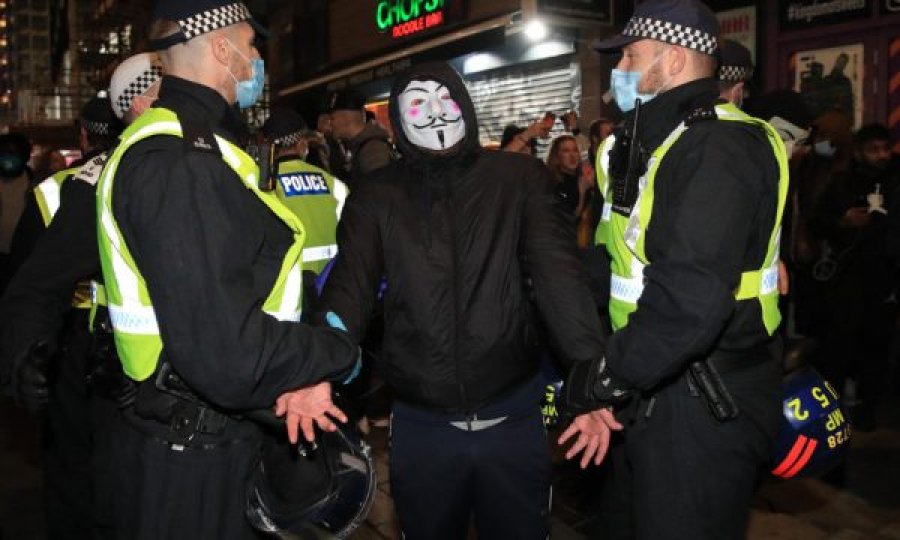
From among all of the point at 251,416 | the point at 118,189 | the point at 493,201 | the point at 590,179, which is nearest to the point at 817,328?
the point at 590,179

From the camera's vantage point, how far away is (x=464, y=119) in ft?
9.18

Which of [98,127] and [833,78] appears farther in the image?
[833,78]

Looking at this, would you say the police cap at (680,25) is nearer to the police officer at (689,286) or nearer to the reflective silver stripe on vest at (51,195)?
the police officer at (689,286)

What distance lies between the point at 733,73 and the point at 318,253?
266 cm

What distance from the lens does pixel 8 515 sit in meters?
4.65

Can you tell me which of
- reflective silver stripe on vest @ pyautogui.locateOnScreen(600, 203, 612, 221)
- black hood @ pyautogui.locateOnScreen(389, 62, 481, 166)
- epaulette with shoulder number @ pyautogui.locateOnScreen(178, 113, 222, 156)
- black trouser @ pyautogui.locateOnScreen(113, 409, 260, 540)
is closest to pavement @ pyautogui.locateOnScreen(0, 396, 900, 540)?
reflective silver stripe on vest @ pyautogui.locateOnScreen(600, 203, 612, 221)

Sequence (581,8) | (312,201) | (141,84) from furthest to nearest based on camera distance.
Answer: (581,8) < (312,201) < (141,84)

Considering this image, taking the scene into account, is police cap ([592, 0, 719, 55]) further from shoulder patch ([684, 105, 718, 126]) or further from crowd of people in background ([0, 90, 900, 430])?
crowd of people in background ([0, 90, 900, 430])

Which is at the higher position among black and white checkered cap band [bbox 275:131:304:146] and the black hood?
black and white checkered cap band [bbox 275:131:304:146]

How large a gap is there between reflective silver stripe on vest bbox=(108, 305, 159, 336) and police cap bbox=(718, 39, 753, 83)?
2.74 m

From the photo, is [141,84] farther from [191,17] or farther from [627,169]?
[627,169]

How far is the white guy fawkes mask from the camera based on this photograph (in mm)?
2771

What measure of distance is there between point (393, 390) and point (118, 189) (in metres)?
1.29

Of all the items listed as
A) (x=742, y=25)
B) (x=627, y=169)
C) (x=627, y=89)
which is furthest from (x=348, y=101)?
(x=742, y=25)
